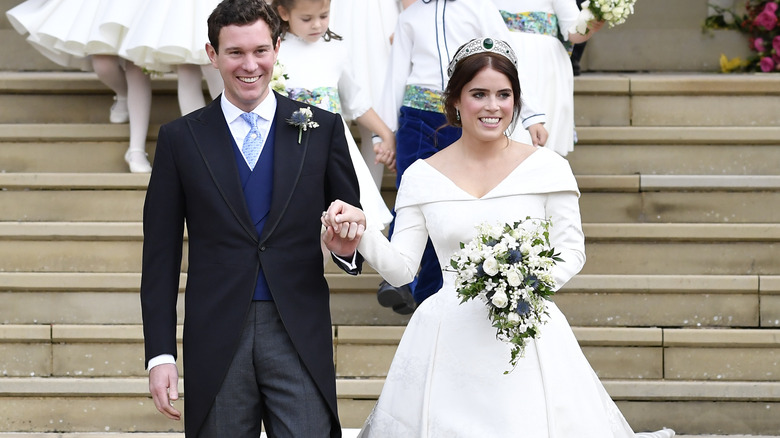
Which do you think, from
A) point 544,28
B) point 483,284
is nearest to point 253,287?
point 483,284

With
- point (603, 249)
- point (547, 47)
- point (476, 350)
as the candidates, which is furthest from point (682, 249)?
point (476, 350)

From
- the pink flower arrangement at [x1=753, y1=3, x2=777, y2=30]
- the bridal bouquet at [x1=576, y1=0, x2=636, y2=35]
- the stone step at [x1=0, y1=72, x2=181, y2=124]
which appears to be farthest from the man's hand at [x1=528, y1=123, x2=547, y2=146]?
the pink flower arrangement at [x1=753, y1=3, x2=777, y2=30]

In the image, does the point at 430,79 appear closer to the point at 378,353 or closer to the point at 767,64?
the point at 378,353

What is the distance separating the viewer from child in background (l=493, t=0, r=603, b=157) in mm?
6180

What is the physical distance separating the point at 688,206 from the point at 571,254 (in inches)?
123

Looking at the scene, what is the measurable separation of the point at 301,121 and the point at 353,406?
2653 mm

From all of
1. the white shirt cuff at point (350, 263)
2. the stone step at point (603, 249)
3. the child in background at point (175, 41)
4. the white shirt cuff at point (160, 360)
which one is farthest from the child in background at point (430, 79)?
the white shirt cuff at point (160, 360)

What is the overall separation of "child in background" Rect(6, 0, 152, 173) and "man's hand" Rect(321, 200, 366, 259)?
3.70 m

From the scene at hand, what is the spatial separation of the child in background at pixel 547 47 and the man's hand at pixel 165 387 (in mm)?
3117

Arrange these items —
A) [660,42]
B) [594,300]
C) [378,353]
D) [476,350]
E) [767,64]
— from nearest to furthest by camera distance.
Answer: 1. [476,350]
2. [378,353]
3. [594,300]
4. [767,64]
5. [660,42]

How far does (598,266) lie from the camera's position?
6.60 meters

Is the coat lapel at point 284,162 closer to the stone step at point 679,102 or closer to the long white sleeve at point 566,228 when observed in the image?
the long white sleeve at point 566,228

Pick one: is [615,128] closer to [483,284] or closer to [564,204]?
[564,204]

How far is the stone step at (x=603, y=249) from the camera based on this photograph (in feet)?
21.4
